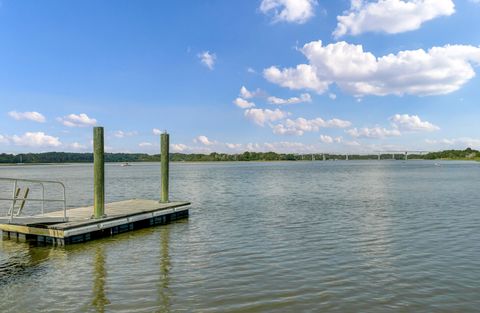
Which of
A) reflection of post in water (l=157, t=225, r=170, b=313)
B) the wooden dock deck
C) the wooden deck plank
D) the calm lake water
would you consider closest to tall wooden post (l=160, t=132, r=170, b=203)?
the wooden deck plank

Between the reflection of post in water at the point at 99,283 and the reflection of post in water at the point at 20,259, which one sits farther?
the reflection of post in water at the point at 20,259

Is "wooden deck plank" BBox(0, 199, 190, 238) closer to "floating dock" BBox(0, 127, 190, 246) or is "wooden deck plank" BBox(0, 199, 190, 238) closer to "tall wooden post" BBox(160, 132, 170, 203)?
"floating dock" BBox(0, 127, 190, 246)

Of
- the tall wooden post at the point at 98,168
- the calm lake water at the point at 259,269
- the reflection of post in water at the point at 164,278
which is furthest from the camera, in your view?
the tall wooden post at the point at 98,168

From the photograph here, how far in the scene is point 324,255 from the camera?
41.9 feet

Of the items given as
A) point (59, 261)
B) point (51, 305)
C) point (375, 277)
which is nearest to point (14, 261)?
point (59, 261)

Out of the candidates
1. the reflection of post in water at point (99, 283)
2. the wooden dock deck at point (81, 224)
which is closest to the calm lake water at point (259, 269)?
the reflection of post in water at point (99, 283)

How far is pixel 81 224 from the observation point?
14750 mm

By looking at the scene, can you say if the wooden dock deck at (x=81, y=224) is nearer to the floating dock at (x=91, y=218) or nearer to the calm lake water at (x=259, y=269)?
the floating dock at (x=91, y=218)

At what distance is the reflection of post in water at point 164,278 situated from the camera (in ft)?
27.9

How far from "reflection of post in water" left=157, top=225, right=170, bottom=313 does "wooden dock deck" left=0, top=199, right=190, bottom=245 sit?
2121mm

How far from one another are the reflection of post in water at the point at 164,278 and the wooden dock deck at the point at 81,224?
6.96ft

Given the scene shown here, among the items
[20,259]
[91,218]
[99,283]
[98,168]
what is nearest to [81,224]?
[91,218]

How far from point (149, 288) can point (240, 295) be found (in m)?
2.28

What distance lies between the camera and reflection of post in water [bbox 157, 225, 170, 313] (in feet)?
27.9
